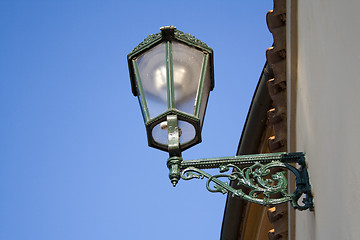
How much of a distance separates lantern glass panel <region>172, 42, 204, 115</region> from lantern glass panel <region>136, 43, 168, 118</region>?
0.25ft

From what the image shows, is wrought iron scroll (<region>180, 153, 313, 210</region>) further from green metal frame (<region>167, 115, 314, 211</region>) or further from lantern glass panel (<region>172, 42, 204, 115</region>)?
lantern glass panel (<region>172, 42, 204, 115</region>)

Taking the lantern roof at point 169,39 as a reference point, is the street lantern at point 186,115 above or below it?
below

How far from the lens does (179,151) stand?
4.61m

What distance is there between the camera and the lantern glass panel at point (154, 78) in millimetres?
4723

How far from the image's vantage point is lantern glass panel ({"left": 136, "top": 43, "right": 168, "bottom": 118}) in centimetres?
472

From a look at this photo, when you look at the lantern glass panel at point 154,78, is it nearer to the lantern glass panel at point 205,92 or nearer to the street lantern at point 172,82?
the street lantern at point 172,82

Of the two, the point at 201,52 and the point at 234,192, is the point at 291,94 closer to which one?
the point at 201,52

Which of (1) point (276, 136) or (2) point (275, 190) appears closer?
(2) point (275, 190)

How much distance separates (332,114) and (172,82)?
1.09 meters

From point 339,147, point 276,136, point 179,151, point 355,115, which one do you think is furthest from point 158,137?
point 276,136

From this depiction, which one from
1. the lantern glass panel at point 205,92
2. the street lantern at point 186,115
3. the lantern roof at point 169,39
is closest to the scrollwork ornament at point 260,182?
the street lantern at point 186,115

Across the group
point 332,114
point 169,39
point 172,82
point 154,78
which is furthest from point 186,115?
point 332,114

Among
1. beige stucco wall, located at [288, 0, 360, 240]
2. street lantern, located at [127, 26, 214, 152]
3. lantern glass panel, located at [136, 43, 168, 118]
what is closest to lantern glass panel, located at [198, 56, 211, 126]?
street lantern, located at [127, 26, 214, 152]

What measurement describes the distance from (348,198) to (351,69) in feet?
2.07
